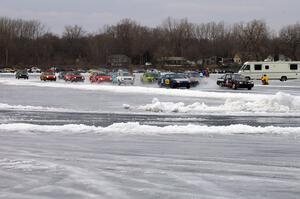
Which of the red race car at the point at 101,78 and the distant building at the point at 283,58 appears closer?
the red race car at the point at 101,78

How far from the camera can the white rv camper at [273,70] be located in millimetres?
63912

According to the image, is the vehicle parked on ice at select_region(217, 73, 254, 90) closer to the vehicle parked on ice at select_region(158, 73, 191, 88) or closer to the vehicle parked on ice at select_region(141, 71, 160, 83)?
the vehicle parked on ice at select_region(158, 73, 191, 88)

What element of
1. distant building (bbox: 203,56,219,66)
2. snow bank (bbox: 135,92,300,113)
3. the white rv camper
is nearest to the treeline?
distant building (bbox: 203,56,219,66)

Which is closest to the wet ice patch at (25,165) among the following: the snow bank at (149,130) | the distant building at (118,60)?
the snow bank at (149,130)

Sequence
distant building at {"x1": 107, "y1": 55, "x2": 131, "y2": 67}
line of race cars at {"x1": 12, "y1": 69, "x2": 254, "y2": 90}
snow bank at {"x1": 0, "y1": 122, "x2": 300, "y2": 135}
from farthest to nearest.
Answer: distant building at {"x1": 107, "y1": 55, "x2": 131, "y2": 67} → line of race cars at {"x1": 12, "y1": 69, "x2": 254, "y2": 90} → snow bank at {"x1": 0, "y1": 122, "x2": 300, "y2": 135}

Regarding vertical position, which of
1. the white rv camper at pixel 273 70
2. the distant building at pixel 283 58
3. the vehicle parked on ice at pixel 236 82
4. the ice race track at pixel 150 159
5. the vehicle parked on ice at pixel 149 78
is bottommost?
the ice race track at pixel 150 159

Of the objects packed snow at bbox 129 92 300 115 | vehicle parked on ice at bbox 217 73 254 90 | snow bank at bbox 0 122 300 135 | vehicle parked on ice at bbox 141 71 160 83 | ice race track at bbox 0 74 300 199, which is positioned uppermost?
vehicle parked on ice at bbox 141 71 160 83

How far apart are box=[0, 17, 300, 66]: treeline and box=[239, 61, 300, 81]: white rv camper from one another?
251ft

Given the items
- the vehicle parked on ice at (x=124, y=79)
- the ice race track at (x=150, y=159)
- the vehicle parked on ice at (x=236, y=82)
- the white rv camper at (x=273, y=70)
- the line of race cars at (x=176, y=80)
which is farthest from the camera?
the white rv camper at (x=273, y=70)

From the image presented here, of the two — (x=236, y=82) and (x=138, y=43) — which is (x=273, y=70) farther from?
(x=138, y=43)

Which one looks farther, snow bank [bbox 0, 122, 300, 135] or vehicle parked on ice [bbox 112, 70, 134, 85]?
vehicle parked on ice [bbox 112, 70, 134, 85]

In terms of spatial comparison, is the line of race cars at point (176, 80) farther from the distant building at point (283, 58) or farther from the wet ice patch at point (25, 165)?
the distant building at point (283, 58)

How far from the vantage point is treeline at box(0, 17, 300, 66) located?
147 m

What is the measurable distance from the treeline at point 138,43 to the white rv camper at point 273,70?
76.4 metres
